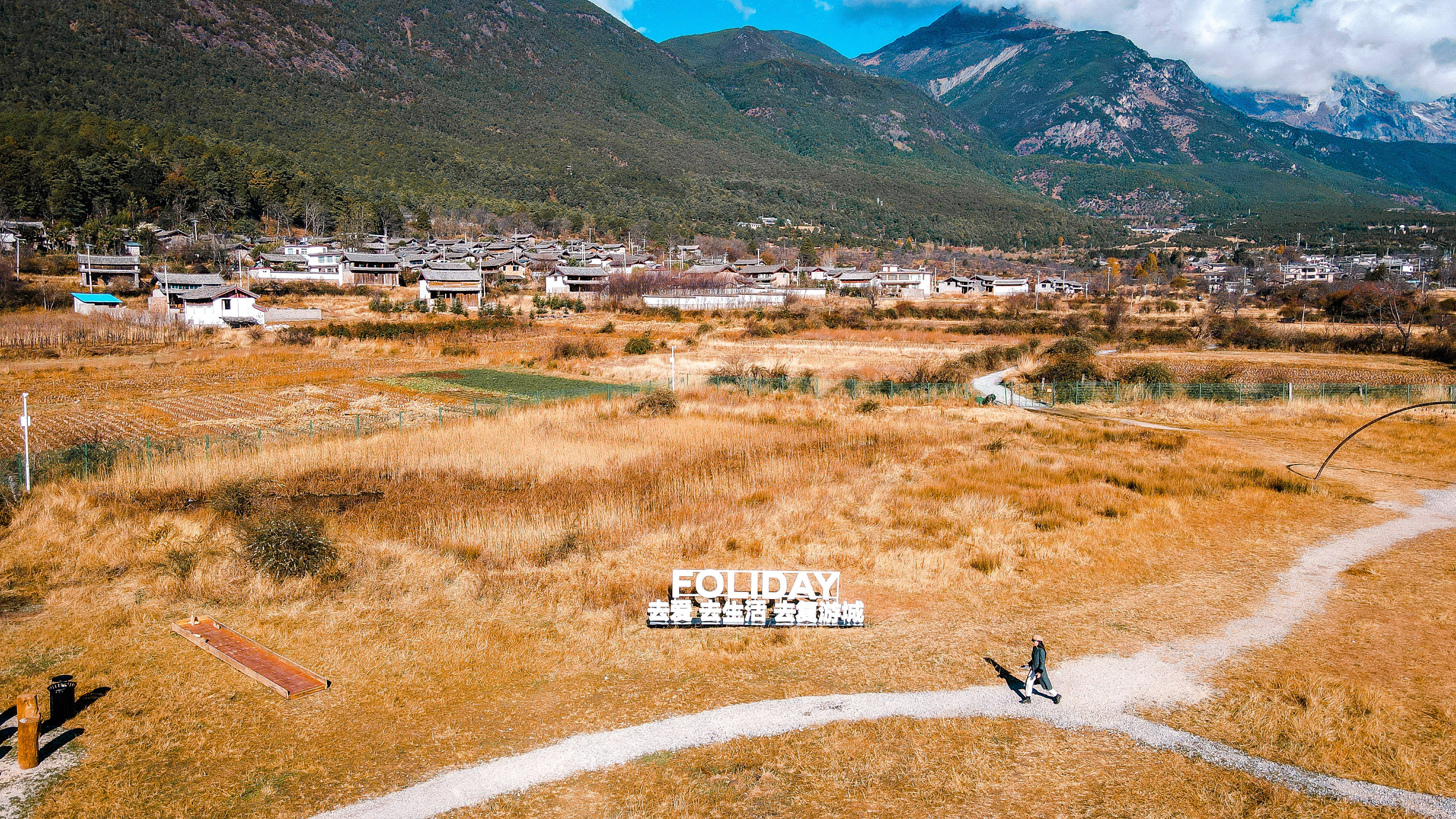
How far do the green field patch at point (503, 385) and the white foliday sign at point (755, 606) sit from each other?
2322cm

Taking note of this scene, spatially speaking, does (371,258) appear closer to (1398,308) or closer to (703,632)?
(703,632)

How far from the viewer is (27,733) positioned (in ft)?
28.3

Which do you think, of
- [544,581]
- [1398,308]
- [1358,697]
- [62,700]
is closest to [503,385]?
[544,581]

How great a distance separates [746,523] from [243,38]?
236m

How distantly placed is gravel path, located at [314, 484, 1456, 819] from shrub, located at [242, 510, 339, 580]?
295 inches

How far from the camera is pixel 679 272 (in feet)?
359

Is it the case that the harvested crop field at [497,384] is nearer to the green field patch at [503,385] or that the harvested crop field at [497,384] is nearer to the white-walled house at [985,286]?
the green field patch at [503,385]

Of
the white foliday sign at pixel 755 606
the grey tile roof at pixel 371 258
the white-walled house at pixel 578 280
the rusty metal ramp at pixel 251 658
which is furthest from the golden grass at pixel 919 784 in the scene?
the grey tile roof at pixel 371 258

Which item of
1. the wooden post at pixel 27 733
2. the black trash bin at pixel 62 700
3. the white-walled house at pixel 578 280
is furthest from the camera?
the white-walled house at pixel 578 280

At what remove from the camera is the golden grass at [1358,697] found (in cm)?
896

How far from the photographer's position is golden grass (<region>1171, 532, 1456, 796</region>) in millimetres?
8961

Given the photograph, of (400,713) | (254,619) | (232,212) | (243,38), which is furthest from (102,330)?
(243,38)

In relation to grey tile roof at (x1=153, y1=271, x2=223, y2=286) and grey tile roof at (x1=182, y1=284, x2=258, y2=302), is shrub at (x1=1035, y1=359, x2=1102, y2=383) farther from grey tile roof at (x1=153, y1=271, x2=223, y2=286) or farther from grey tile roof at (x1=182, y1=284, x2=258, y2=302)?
grey tile roof at (x1=153, y1=271, x2=223, y2=286)

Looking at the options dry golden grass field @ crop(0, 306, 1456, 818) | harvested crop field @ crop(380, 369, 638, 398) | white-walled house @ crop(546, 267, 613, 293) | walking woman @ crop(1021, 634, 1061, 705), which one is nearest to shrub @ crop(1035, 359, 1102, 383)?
dry golden grass field @ crop(0, 306, 1456, 818)
